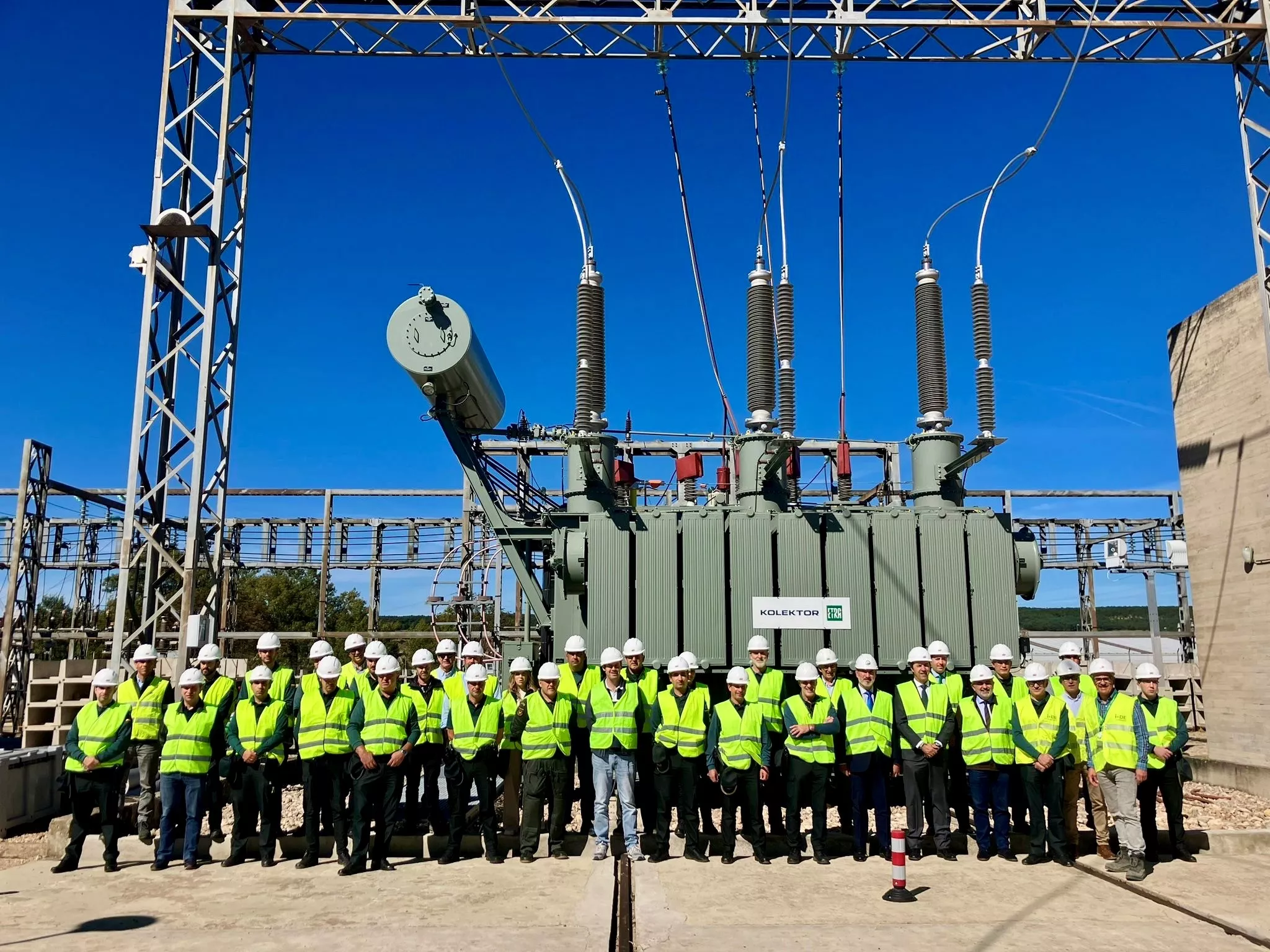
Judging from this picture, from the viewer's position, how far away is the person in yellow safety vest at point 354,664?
881 cm

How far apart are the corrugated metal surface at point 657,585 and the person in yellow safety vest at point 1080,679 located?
12.7 feet

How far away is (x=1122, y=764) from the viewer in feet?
25.8

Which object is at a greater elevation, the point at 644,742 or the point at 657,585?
the point at 657,585

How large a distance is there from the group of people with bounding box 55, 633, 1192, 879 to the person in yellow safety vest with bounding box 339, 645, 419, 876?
0.02m

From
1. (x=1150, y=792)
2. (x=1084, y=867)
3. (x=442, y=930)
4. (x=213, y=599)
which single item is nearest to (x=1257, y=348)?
(x=1150, y=792)

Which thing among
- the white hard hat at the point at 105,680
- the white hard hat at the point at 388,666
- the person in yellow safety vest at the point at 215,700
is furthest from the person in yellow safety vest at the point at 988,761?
the white hard hat at the point at 105,680

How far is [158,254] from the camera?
454 inches

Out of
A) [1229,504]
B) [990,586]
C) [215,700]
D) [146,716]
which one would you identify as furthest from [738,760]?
[1229,504]

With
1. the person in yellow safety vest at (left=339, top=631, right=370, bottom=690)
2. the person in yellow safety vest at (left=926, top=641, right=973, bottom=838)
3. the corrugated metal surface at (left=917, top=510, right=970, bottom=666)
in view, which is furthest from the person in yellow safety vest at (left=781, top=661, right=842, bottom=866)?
the person in yellow safety vest at (left=339, top=631, right=370, bottom=690)

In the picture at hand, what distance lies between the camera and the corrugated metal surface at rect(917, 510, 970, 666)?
423 inches

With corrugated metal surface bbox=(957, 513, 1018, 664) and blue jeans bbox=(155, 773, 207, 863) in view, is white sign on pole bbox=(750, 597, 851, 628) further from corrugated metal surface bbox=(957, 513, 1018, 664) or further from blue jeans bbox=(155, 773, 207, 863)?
blue jeans bbox=(155, 773, 207, 863)

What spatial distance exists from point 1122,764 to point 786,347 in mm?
5463

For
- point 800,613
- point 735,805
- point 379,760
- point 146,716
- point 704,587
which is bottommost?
point 735,805

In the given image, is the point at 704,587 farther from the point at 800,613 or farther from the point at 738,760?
the point at 738,760
